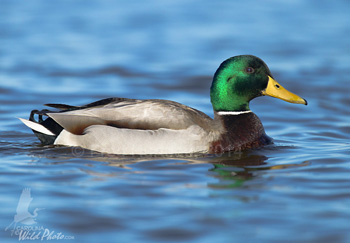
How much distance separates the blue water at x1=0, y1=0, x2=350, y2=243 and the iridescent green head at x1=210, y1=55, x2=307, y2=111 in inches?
27.2

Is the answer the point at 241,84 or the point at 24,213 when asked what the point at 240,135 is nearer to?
the point at 241,84

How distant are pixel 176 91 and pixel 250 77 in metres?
3.91

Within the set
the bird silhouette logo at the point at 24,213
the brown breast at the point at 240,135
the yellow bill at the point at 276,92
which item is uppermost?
the yellow bill at the point at 276,92

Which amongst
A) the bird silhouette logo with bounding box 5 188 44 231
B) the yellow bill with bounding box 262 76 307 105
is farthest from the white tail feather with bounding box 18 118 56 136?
the yellow bill with bounding box 262 76 307 105

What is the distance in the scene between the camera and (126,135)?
318 inches

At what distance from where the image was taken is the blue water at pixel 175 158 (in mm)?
5863

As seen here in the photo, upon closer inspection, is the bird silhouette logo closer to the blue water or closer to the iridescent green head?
the blue water

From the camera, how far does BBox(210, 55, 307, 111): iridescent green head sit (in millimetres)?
8547

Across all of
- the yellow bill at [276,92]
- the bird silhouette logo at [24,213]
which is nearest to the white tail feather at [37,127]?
the bird silhouette logo at [24,213]

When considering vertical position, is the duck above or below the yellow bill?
below

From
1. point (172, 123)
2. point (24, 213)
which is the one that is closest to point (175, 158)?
point (172, 123)

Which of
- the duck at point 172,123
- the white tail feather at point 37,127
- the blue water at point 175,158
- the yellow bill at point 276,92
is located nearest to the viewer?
the blue water at point 175,158

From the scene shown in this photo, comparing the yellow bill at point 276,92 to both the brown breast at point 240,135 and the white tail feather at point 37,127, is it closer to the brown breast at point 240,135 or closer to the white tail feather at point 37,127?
the brown breast at point 240,135

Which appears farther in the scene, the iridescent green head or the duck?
the iridescent green head
